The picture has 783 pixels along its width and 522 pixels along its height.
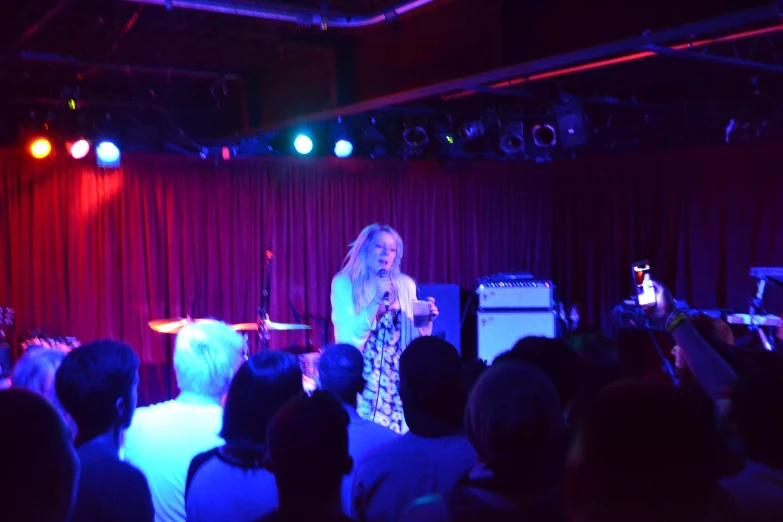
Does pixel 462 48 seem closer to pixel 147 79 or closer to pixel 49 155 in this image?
pixel 147 79

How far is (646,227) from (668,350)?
4.35ft

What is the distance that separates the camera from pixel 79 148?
6.38m

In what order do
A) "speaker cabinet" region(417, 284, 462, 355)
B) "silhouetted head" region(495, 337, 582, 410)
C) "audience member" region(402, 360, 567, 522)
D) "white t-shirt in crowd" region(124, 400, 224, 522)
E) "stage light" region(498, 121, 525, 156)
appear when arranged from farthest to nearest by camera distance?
"speaker cabinet" region(417, 284, 462, 355), "stage light" region(498, 121, 525, 156), "silhouetted head" region(495, 337, 582, 410), "white t-shirt in crowd" region(124, 400, 224, 522), "audience member" region(402, 360, 567, 522)

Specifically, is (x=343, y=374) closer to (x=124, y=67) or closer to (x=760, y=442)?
(x=760, y=442)

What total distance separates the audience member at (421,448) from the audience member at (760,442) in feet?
2.24

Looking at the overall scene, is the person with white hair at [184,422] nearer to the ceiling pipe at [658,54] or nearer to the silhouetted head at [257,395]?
the silhouetted head at [257,395]

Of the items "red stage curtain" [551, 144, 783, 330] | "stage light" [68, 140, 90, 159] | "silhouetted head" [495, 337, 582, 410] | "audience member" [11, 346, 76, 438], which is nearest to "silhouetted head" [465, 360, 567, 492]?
"silhouetted head" [495, 337, 582, 410]

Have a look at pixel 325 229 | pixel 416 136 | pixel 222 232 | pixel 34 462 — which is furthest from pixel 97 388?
pixel 325 229

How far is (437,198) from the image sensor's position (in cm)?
853

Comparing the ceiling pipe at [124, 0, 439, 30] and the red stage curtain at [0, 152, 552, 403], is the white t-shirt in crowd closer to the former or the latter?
the ceiling pipe at [124, 0, 439, 30]

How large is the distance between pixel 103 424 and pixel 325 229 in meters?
6.30

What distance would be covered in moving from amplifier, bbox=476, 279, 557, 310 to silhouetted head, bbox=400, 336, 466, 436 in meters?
4.92

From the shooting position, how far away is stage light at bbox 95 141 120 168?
6.56 meters

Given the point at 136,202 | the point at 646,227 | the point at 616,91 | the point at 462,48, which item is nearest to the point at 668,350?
the point at 646,227
